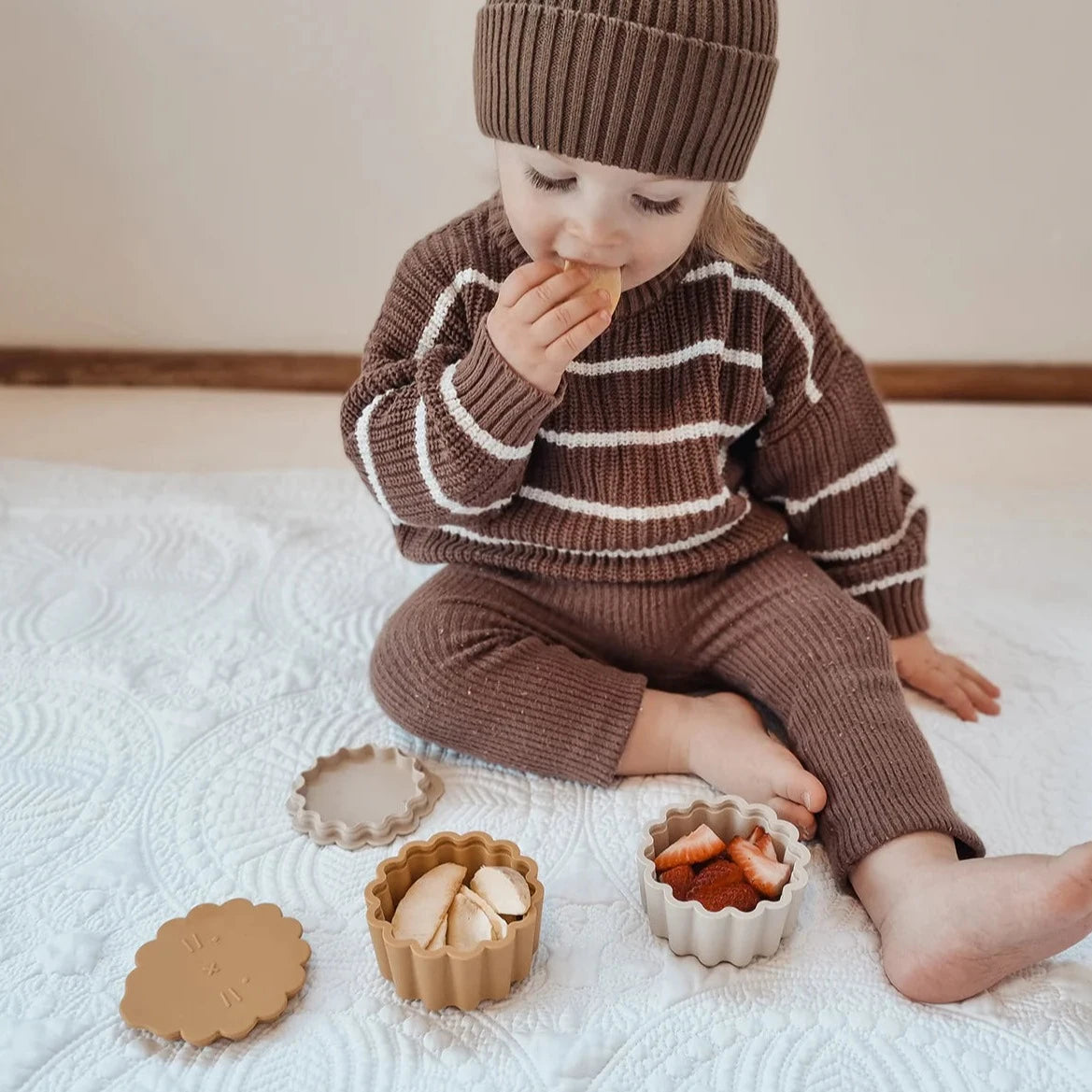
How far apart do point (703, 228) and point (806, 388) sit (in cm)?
15

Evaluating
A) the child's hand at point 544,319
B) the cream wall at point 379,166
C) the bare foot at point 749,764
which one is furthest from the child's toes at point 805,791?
the cream wall at point 379,166

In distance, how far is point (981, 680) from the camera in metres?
0.92

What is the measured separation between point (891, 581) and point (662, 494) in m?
0.22

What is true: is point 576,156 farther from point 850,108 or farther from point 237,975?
point 850,108

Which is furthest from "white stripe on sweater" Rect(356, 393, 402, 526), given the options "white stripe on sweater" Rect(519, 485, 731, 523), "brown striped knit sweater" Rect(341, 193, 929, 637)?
"white stripe on sweater" Rect(519, 485, 731, 523)

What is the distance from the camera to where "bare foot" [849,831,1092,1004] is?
0.60 metres

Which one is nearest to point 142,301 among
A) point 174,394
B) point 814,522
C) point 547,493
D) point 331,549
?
point 174,394

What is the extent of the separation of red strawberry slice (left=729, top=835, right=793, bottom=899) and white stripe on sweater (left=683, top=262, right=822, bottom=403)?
14.1 inches

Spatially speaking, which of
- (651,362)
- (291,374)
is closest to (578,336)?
(651,362)

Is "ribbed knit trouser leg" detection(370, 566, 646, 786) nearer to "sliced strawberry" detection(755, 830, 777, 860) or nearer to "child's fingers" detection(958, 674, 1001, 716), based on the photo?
"sliced strawberry" detection(755, 830, 777, 860)

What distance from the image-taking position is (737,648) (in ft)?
2.85

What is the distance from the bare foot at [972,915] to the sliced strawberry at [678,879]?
0.12m

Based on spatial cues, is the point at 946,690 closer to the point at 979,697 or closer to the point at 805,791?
the point at 979,697

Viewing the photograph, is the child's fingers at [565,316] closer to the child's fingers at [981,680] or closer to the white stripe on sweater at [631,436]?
the white stripe on sweater at [631,436]
